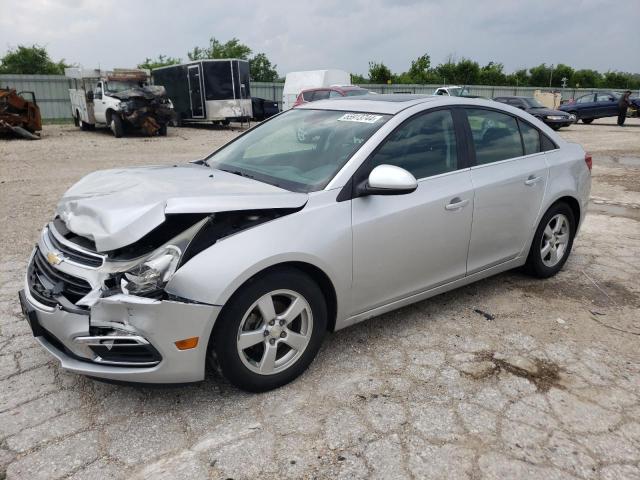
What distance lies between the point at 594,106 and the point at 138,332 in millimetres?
28129

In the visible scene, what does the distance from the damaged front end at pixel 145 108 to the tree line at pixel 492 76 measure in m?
34.7

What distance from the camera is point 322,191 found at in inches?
119

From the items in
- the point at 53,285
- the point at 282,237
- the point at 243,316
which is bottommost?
the point at 243,316

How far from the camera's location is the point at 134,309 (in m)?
2.43

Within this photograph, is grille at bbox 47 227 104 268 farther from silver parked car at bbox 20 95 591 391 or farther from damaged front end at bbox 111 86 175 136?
damaged front end at bbox 111 86 175 136

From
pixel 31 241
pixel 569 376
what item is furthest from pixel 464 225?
pixel 31 241

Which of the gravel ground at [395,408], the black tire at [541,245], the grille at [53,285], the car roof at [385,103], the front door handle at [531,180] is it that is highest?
the car roof at [385,103]

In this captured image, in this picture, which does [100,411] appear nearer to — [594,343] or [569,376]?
[569,376]

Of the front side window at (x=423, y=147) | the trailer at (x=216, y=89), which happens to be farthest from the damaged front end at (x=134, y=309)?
the trailer at (x=216, y=89)

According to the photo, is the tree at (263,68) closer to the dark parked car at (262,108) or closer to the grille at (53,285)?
the dark parked car at (262,108)

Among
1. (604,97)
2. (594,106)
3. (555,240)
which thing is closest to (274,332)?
(555,240)

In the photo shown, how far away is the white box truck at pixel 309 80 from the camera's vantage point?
21.8 metres

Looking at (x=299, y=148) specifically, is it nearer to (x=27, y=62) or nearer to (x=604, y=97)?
(x=604, y=97)

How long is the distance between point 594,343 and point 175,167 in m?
3.13
